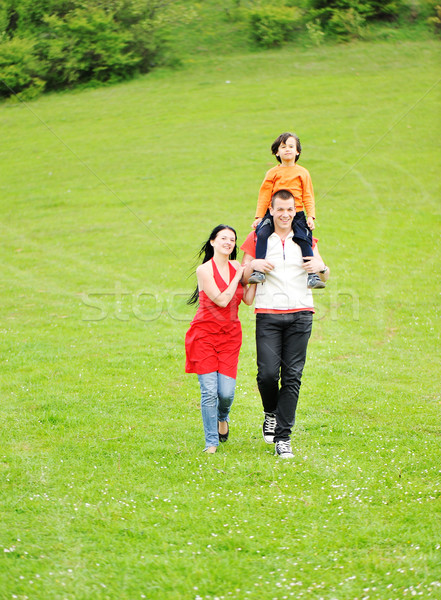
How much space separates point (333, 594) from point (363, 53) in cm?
3626

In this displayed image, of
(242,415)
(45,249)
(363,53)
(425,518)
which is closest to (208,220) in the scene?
(45,249)

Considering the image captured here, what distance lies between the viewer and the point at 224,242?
22.9ft

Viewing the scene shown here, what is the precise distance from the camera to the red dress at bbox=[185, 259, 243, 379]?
699cm

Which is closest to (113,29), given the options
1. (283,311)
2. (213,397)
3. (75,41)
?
(75,41)

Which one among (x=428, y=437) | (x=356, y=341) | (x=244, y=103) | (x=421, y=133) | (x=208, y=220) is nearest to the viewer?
(x=428, y=437)

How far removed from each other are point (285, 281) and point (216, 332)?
898 millimetres

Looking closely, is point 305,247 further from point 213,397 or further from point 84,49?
point 84,49

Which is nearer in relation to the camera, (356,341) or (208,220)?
(356,341)

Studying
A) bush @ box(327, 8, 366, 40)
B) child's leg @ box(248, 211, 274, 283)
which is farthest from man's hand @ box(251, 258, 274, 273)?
bush @ box(327, 8, 366, 40)

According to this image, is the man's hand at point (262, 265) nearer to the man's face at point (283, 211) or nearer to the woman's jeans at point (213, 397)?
the man's face at point (283, 211)

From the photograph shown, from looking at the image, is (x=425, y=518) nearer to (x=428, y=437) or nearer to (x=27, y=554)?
(x=428, y=437)

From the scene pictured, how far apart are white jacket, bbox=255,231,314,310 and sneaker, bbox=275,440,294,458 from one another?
1433 mm

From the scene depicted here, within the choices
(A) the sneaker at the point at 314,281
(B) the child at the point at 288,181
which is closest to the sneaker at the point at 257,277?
(A) the sneaker at the point at 314,281

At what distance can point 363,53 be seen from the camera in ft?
120
